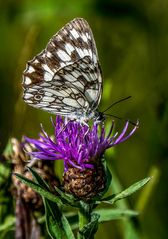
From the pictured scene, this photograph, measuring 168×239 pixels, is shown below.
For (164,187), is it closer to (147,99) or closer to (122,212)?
(147,99)

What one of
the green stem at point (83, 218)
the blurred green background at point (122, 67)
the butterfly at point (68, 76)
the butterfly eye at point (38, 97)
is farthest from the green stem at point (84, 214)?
the blurred green background at point (122, 67)

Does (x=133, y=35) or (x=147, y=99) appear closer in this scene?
(x=147, y=99)

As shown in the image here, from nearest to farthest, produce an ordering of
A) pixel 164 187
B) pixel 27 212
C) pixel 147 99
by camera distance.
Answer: pixel 27 212
pixel 164 187
pixel 147 99

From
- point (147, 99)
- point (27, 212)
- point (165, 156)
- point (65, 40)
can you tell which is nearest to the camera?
point (65, 40)

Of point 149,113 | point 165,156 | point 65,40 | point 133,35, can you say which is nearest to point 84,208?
point 65,40

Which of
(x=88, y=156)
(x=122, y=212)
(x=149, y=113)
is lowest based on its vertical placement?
(x=122, y=212)

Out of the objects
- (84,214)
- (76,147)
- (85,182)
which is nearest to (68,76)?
(76,147)

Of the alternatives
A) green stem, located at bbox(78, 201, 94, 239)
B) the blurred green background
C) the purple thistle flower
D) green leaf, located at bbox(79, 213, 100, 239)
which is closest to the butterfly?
the purple thistle flower
